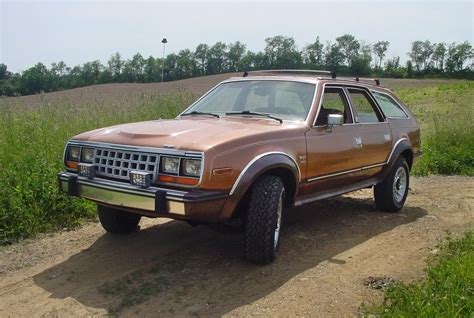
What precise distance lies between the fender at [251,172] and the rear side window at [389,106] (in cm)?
266

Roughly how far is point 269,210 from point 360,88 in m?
2.82

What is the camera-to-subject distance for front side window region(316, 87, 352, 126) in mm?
5695

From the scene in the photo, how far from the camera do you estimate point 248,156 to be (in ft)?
13.9

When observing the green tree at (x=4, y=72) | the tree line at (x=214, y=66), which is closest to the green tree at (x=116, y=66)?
the tree line at (x=214, y=66)

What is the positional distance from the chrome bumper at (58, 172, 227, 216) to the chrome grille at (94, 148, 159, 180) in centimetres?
9

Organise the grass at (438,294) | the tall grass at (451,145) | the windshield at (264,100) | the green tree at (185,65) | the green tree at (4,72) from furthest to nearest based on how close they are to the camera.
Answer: the green tree at (185,65), the green tree at (4,72), the tall grass at (451,145), the windshield at (264,100), the grass at (438,294)

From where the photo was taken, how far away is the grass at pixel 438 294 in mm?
3410

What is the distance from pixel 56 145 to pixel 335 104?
156 inches

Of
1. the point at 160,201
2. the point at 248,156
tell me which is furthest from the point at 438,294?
the point at 160,201

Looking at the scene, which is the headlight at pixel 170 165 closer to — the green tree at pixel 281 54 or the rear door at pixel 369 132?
the rear door at pixel 369 132

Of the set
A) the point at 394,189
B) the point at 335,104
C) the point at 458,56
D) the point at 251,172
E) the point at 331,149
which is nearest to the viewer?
the point at 251,172

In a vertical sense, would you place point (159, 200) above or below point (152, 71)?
below

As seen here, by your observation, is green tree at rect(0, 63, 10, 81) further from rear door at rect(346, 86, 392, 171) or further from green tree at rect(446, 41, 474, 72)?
green tree at rect(446, 41, 474, 72)

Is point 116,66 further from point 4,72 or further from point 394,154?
point 394,154
